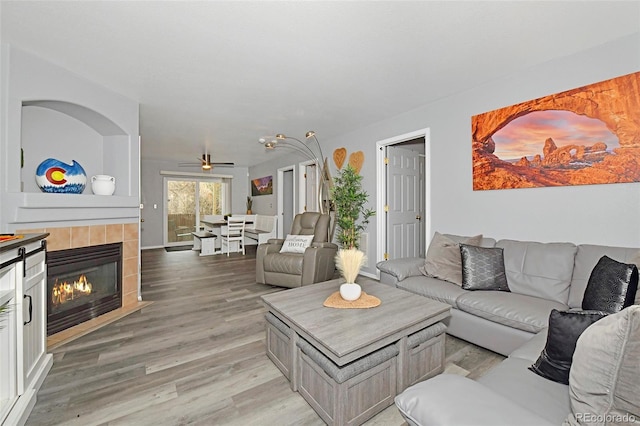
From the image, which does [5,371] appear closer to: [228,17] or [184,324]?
[184,324]

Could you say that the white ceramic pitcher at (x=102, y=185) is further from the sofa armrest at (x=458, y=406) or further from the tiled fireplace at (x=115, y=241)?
the sofa armrest at (x=458, y=406)

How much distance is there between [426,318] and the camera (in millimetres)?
1705

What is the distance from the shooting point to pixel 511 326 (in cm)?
196

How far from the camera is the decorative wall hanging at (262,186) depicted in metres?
7.58

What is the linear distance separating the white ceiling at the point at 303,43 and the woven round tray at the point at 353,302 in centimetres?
194

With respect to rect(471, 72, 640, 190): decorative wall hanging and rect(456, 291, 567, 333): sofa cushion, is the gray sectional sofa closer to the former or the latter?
rect(456, 291, 567, 333): sofa cushion

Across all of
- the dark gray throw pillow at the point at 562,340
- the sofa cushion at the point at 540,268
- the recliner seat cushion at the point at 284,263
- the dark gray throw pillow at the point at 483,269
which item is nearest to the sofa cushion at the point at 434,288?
the dark gray throw pillow at the point at 483,269

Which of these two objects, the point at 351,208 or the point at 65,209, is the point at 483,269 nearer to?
the point at 351,208

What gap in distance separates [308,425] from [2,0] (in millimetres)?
3137

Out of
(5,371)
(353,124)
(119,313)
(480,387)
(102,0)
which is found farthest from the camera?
(353,124)

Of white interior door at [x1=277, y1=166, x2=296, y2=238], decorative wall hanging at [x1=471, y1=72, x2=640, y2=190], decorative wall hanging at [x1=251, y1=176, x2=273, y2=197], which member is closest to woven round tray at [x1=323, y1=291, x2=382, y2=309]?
decorative wall hanging at [x1=471, y1=72, x2=640, y2=190]

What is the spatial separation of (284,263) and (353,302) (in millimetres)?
1971

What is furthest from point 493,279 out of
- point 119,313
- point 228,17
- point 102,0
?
point 119,313

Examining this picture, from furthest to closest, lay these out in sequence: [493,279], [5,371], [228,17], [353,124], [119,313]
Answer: [353,124]
[119,313]
[493,279]
[228,17]
[5,371]
